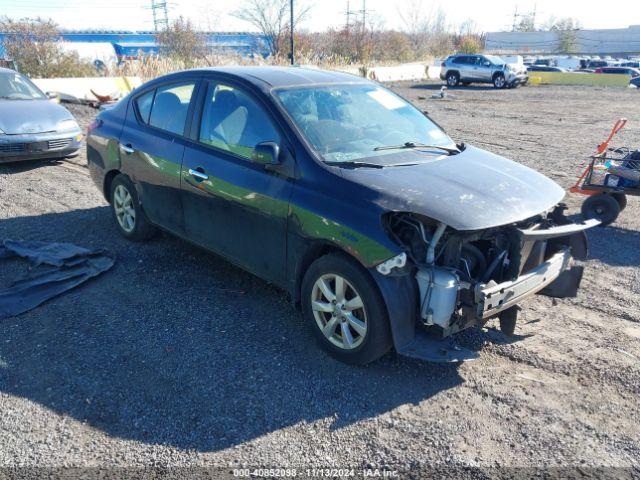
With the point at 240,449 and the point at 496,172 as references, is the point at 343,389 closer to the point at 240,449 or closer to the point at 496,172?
the point at 240,449

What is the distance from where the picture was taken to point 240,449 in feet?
9.64

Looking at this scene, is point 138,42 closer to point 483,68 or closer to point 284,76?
point 483,68

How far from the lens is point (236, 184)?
4.16m

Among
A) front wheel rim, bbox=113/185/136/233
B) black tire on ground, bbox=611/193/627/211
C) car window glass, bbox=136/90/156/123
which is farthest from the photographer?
black tire on ground, bbox=611/193/627/211

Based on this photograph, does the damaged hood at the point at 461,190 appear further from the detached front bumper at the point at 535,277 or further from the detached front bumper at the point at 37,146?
the detached front bumper at the point at 37,146

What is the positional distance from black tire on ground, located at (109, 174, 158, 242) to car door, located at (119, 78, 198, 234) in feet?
0.39

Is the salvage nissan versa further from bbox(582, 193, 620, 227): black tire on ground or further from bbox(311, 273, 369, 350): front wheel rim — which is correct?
bbox(582, 193, 620, 227): black tire on ground

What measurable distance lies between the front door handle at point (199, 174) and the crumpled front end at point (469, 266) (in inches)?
70.5

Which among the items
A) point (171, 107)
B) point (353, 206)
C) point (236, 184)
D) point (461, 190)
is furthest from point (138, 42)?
point (461, 190)

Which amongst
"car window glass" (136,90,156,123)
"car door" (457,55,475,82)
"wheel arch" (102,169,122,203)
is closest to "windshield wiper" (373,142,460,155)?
"car window glass" (136,90,156,123)

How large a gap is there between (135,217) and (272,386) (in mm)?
2929

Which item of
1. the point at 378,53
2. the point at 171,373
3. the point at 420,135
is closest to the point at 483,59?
the point at 378,53

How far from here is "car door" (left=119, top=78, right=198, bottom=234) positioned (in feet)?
15.8

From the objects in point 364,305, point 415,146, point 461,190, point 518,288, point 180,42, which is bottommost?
point 364,305
